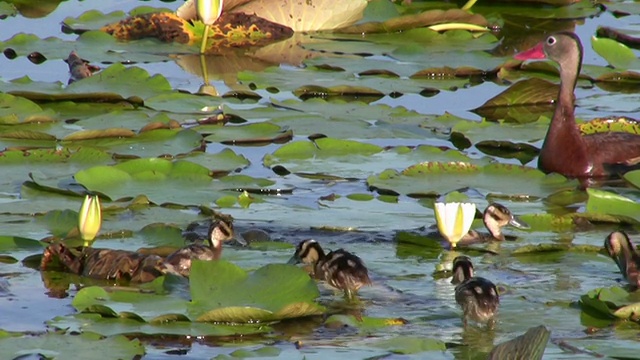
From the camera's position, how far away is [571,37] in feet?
33.2

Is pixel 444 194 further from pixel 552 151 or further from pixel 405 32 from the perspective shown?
pixel 405 32

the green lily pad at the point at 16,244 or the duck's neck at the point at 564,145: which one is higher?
the green lily pad at the point at 16,244

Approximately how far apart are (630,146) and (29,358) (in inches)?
207

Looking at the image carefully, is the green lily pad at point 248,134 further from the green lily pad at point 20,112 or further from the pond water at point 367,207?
the green lily pad at point 20,112

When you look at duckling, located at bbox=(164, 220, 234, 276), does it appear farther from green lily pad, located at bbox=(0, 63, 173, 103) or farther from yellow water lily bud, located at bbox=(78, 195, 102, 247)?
green lily pad, located at bbox=(0, 63, 173, 103)

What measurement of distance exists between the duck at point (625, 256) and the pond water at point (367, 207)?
0.34 feet

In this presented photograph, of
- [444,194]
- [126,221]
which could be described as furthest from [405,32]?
[126,221]

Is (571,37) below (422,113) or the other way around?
the other way around

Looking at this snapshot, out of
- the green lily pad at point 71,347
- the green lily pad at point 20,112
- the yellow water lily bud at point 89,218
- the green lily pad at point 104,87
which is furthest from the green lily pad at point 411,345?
the green lily pad at point 104,87

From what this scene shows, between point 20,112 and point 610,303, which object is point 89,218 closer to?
point 610,303

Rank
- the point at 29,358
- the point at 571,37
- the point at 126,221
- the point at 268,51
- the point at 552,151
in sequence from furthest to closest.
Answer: the point at 268,51, the point at 571,37, the point at 552,151, the point at 126,221, the point at 29,358

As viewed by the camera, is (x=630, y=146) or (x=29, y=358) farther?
(x=630, y=146)

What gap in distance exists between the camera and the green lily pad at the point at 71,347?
5207 millimetres

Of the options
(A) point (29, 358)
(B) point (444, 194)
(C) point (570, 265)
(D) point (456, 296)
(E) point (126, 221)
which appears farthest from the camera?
(B) point (444, 194)
